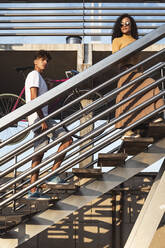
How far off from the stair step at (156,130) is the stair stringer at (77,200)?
0.13m

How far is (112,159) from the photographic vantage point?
3.41m

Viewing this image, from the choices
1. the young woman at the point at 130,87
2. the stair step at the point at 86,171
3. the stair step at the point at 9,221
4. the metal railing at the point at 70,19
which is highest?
the metal railing at the point at 70,19

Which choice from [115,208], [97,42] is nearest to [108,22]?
[97,42]

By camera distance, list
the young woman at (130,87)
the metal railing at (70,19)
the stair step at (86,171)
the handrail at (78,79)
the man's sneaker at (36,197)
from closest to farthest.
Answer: the handrail at (78,79) → the stair step at (86,171) → the man's sneaker at (36,197) → the young woman at (130,87) → the metal railing at (70,19)

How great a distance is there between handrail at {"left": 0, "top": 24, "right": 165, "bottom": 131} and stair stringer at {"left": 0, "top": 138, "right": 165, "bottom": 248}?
1.02 m

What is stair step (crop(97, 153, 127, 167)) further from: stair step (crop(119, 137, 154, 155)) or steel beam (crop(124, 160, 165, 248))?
steel beam (crop(124, 160, 165, 248))

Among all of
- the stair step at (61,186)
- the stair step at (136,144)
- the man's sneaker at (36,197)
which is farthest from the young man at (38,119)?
the stair step at (136,144)

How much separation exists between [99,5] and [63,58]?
1.33 m

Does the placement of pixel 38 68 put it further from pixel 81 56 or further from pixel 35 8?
pixel 35 8

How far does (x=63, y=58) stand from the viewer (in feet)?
23.3

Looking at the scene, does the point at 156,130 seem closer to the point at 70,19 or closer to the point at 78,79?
the point at 78,79

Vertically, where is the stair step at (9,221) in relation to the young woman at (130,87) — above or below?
below

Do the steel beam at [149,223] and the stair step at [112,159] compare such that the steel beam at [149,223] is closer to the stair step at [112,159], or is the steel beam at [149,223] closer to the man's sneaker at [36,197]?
the stair step at [112,159]

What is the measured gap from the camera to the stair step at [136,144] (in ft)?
11.2
